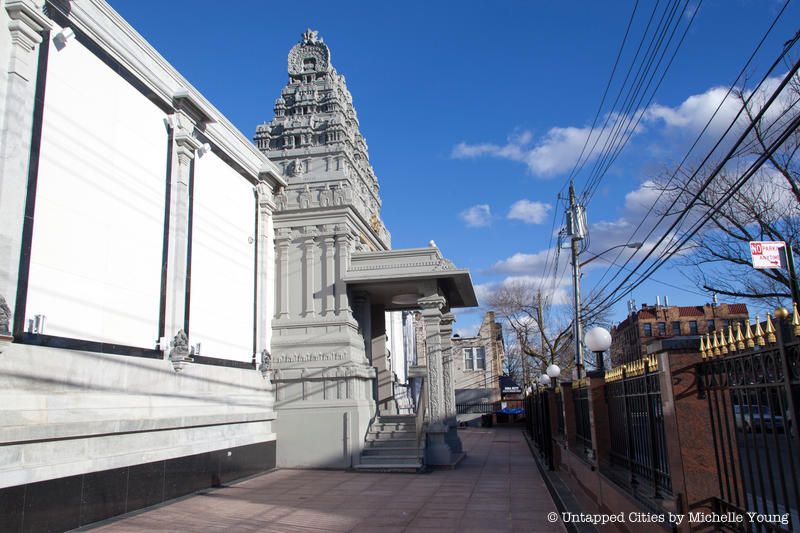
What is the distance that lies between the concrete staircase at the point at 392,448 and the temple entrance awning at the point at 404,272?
396cm

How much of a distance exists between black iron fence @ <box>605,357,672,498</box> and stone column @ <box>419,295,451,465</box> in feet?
27.8

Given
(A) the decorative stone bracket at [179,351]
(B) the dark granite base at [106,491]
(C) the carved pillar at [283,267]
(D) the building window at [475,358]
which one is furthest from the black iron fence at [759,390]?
(D) the building window at [475,358]

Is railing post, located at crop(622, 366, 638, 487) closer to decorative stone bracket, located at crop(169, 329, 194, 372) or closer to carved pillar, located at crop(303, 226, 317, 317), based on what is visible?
decorative stone bracket, located at crop(169, 329, 194, 372)

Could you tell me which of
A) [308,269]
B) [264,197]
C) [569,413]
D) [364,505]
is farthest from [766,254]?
[264,197]

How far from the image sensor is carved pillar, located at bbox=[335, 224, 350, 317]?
56.1 ft

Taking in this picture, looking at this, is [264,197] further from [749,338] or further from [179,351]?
[749,338]

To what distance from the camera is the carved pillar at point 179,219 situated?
12.0 meters

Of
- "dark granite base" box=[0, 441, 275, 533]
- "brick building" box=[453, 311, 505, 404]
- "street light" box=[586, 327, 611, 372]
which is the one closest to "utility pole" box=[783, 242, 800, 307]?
"street light" box=[586, 327, 611, 372]

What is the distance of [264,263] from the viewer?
17.1 m

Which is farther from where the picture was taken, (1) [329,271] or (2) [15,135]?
(1) [329,271]

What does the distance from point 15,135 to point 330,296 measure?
32.8ft

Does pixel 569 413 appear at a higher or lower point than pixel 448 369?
lower

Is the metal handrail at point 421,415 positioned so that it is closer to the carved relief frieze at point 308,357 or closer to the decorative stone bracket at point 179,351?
the carved relief frieze at point 308,357

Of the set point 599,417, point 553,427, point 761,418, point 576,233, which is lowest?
point 553,427
